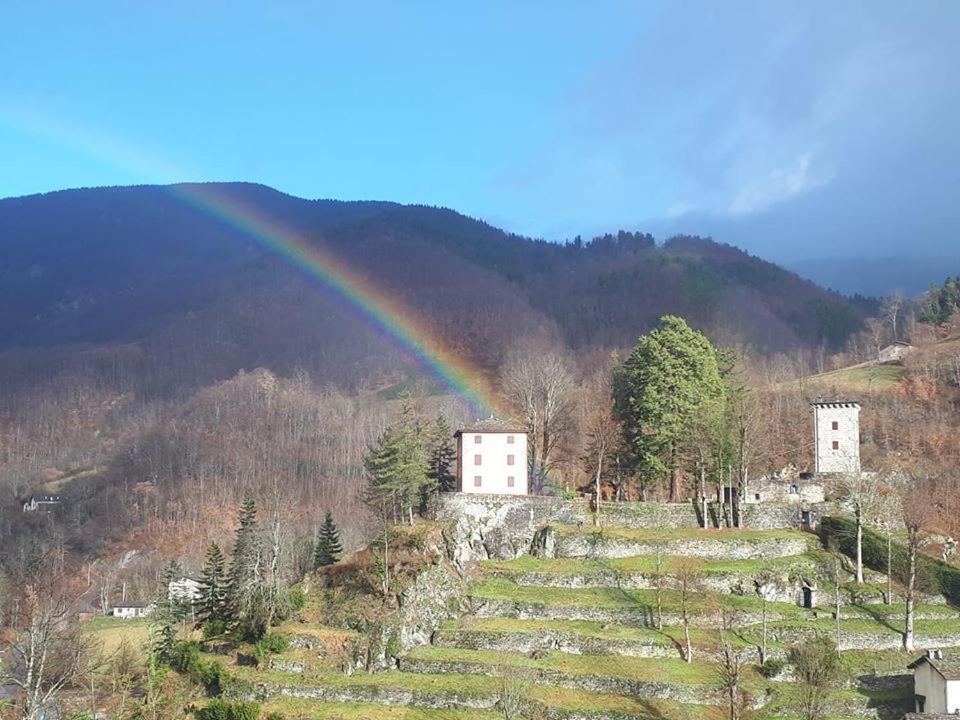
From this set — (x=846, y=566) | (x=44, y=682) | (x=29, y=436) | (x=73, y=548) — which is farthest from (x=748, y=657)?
(x=29, y=436)

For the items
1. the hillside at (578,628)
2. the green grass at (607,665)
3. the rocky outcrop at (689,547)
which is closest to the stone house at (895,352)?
the hillside at (578,628)

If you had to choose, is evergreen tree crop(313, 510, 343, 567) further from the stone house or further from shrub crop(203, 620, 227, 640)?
the stone house

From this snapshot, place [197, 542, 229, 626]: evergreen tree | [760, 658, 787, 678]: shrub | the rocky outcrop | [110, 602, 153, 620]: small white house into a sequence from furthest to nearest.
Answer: [110, 602, 153, 620]: small white house, [197, 542, 229, 626]: evergreen tree, the rocky outcrop, [760, 658, 787, 678]: shrub

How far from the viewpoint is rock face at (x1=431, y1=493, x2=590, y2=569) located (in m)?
54.8

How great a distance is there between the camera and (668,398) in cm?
6281

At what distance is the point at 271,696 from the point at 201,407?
163 meters

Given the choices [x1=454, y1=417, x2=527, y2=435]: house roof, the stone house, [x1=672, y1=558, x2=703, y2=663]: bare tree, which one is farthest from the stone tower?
the stone house

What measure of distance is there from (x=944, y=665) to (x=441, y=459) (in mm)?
37914

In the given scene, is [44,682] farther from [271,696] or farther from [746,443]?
[746,443]

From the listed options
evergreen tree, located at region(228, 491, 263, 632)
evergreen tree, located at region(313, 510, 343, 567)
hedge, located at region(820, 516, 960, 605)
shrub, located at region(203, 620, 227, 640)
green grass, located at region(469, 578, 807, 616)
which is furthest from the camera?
evergreen tree, located at region(313, 510, 343, 567)

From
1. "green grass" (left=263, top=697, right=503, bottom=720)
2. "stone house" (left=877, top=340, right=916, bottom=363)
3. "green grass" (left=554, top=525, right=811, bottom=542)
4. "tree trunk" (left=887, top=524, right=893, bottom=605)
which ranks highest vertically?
"stone house" (left=877, top=340, right=916, bottom=363)

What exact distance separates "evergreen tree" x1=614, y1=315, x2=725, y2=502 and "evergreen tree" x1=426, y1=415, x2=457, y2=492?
13.6 meters

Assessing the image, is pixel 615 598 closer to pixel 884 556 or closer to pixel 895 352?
pixel 884 556

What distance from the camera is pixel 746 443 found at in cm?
6012
